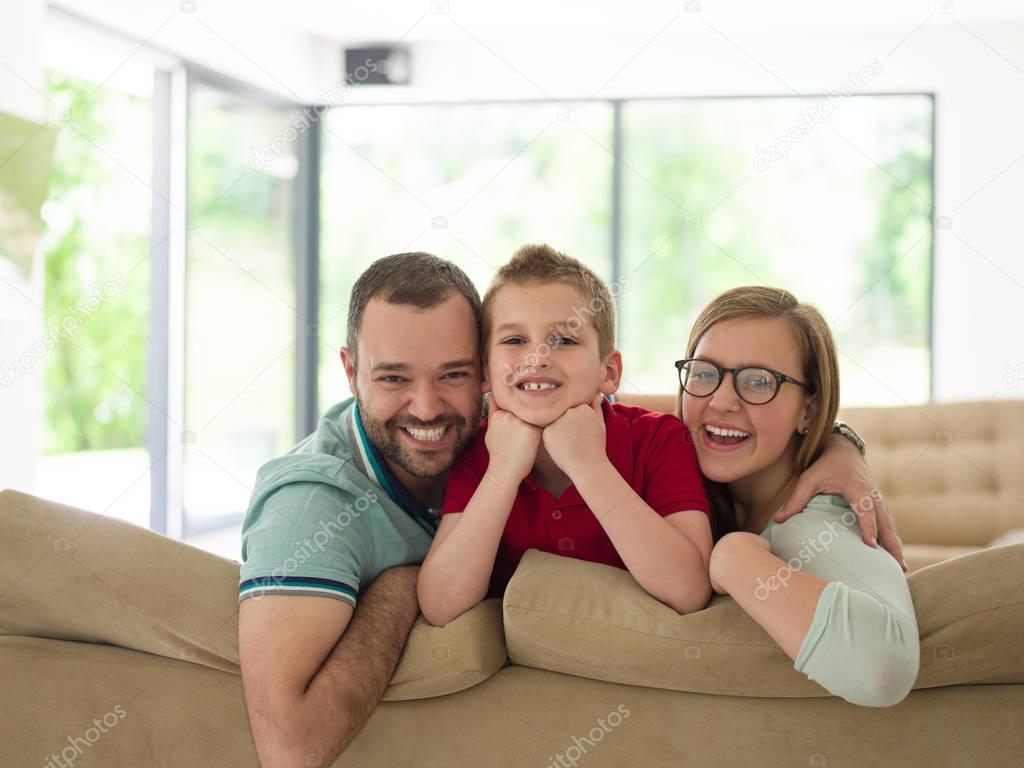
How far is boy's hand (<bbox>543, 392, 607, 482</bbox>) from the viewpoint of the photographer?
Result: 143 centimetres

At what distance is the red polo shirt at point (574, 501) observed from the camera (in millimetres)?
1550

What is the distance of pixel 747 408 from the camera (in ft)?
5.04

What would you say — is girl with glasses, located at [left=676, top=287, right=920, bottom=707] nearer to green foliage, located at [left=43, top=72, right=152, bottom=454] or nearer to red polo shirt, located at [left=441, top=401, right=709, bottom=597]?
red polo shirt, located at [left=441, top=401, right=709, bottom=597]

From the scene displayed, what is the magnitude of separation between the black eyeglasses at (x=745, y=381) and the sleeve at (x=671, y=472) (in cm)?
8

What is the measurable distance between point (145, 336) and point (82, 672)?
12.5 ft

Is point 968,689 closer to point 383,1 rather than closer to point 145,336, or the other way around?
point 145,336

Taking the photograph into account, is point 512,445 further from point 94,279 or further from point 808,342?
point 94,279

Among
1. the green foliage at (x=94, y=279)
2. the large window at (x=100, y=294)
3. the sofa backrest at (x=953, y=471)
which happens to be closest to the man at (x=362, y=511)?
the sofa backrest at (x=953, y=471)

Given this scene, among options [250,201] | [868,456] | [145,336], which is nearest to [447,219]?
[250,201]

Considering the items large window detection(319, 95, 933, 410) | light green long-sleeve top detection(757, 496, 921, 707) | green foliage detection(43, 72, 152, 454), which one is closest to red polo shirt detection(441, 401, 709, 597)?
light green long-sleeve top detection(757, 496, 921, 707)

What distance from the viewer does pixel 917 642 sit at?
3.63ft

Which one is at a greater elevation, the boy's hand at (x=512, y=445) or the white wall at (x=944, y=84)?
the white wall at (x=944, y=84)

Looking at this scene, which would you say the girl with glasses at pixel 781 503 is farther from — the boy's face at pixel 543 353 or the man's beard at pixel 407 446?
the man's beard at pixel 407 446

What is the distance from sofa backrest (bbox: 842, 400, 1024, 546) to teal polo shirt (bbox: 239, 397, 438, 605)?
2.08 meters
